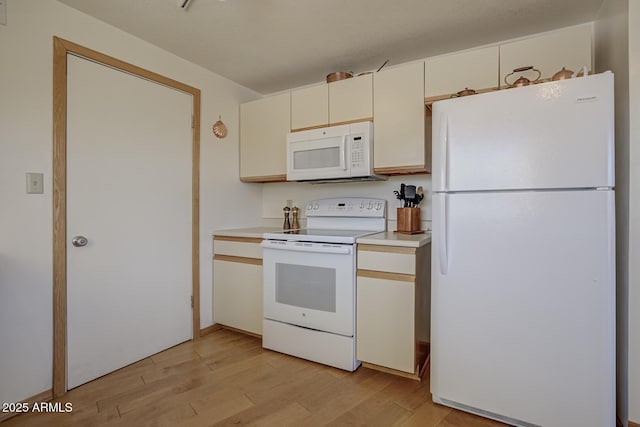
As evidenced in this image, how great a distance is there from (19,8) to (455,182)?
2391 mm

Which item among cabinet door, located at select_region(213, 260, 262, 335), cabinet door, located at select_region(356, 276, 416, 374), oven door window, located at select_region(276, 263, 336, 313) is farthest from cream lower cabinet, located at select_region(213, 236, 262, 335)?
cabinet door, located at select_region(356, 276, 416, 374)

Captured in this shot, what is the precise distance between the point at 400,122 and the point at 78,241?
2.16m

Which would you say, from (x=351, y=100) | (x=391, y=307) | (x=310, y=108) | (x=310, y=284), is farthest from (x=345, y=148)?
(x=391, y=307)

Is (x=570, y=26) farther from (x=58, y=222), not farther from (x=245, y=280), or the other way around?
(x=58, y=222)

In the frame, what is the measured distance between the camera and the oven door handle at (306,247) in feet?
6.67

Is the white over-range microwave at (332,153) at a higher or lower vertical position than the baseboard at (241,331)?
higher

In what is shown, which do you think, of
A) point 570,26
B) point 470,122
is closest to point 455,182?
point 470,122

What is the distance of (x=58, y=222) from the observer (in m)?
1.78

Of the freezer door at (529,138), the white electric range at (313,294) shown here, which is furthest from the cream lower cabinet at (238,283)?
the freezer door at (529,138)

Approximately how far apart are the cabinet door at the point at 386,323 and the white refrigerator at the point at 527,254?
24 cm

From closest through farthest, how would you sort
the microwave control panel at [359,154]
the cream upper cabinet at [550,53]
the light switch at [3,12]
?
the light switch at [3,12]
the cream upper cabinet at [550,53]
the microwave control panel at [359,154]

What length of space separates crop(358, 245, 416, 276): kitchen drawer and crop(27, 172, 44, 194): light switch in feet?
6.01

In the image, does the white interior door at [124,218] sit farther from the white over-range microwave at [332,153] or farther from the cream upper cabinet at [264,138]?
the white over-range microwave at [332,153]

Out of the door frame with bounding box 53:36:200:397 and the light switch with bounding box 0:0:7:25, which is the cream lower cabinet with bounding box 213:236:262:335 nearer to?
the door frame with bounding box 53:36:200:397
